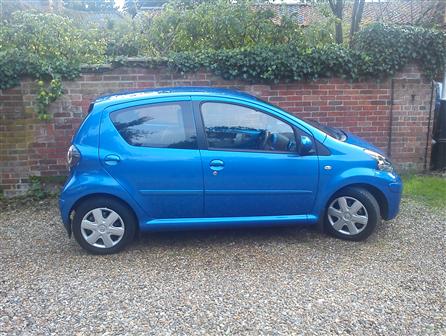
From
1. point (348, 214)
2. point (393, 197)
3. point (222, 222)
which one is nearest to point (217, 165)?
point (222, 222)

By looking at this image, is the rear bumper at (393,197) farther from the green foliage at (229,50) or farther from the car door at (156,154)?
the green foliage at (229,50)

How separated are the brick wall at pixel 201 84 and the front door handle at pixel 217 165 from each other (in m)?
2.61

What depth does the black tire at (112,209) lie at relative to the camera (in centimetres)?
464

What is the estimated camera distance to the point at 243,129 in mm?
4789

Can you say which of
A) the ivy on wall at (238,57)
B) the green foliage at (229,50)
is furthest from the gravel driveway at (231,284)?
the green foliage at (229,50)

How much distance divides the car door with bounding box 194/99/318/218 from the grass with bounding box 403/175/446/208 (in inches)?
97.1

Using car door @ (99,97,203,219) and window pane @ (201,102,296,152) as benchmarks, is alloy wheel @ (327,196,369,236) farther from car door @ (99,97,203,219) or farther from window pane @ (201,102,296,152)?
car door @ (99,97,203,219)

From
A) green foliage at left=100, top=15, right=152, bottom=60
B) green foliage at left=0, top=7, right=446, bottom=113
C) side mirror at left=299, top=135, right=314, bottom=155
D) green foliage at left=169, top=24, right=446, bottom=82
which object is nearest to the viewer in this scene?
side mirror at left=299, top=135, right=314, bottom=155

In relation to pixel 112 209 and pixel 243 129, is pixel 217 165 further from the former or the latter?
pixel 112 209

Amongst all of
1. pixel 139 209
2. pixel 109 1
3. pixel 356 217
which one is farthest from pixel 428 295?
pixel 109 1

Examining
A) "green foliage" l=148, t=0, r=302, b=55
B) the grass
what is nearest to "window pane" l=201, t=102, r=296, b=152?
the grass

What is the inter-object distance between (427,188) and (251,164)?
3.50m

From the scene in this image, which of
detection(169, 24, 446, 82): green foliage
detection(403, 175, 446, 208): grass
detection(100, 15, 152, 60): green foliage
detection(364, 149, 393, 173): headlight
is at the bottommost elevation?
detection(403, 175, 446, 208): grass

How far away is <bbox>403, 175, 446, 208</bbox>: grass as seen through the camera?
21.1ft
